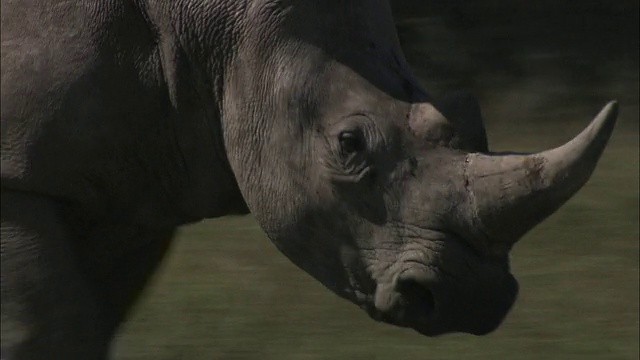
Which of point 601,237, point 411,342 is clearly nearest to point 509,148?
point 601,237

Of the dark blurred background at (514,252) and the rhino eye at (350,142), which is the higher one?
the rhino eye at (350,142)

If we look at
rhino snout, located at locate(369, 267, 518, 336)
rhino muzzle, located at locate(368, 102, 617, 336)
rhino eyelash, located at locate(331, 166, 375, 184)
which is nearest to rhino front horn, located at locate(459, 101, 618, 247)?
rhino muzzle, located at locate(368, 102, 617, 336)

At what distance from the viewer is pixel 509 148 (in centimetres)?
862

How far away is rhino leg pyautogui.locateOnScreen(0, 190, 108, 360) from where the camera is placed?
4.68m

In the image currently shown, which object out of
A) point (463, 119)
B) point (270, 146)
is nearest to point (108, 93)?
point (270, 146)

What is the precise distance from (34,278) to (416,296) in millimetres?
970

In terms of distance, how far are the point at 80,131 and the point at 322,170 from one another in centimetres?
61

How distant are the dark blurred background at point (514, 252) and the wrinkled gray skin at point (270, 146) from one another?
1509 mm

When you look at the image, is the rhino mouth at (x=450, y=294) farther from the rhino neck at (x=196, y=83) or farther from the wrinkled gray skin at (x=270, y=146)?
the rhino neck at (x=196, y=83)

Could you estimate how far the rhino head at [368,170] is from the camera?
4.49 metres

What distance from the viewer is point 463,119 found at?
14.8ft

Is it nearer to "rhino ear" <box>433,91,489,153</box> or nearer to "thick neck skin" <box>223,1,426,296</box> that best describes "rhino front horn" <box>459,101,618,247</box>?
"rhino ear" <box>433,91,489,153</box>

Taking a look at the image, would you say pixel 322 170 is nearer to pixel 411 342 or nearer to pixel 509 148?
pixel 411 342

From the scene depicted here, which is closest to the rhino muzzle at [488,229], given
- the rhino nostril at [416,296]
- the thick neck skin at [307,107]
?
the rhino nostril at [416,296]
